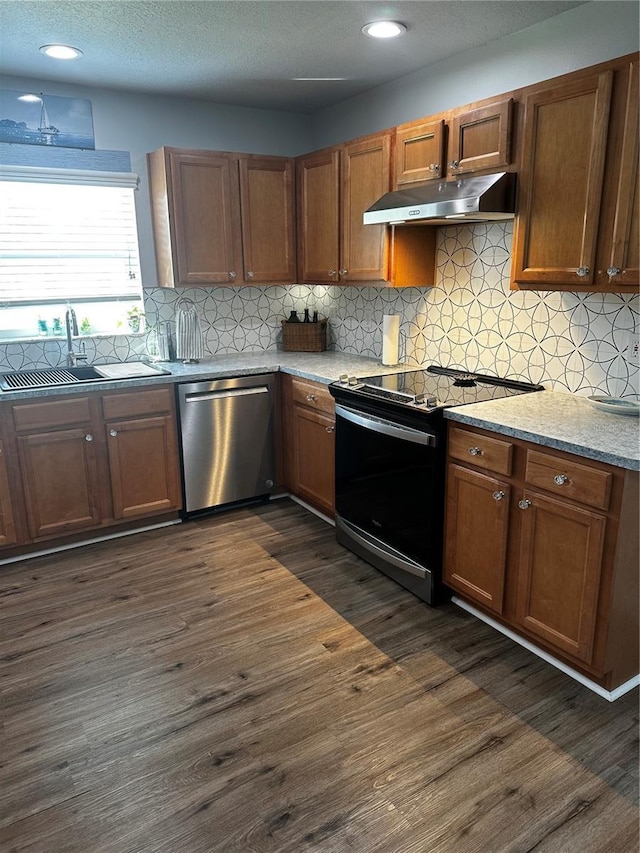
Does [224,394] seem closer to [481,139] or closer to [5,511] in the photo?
[5,511]

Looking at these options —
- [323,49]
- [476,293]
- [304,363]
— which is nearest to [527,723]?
[476,293]

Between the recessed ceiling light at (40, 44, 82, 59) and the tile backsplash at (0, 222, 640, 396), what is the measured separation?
1.35 meters

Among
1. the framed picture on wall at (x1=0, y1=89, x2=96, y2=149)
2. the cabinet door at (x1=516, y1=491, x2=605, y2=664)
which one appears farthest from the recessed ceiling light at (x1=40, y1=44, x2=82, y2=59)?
the cabinet door at (x1=516, y1=491, x2=605, y2=664)

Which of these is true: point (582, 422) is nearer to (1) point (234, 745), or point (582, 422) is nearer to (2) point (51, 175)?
(1) point (234, 745)

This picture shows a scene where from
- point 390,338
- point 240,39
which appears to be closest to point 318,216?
point 390,338

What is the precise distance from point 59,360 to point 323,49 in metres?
2.28

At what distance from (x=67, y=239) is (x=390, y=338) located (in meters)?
2.04

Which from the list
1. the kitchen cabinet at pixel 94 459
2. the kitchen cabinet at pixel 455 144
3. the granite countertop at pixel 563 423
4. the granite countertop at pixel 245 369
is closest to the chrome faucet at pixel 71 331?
the granite countertop at pixel 245 369

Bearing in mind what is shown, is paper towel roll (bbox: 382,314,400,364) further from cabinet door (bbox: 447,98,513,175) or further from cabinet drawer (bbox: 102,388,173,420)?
cabinet drawer (bbox: 102,388,173,420)

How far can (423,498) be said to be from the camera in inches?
107

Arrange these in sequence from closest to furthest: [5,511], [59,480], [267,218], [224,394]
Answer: [5,511]
[59,480]
[224,394]
[267,218]

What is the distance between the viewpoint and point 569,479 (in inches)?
82.9

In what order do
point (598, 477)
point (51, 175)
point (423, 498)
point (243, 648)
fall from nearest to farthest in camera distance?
point (598, 477), point (243, 648), point (423, 498), point (51, 175)

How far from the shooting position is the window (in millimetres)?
3492
